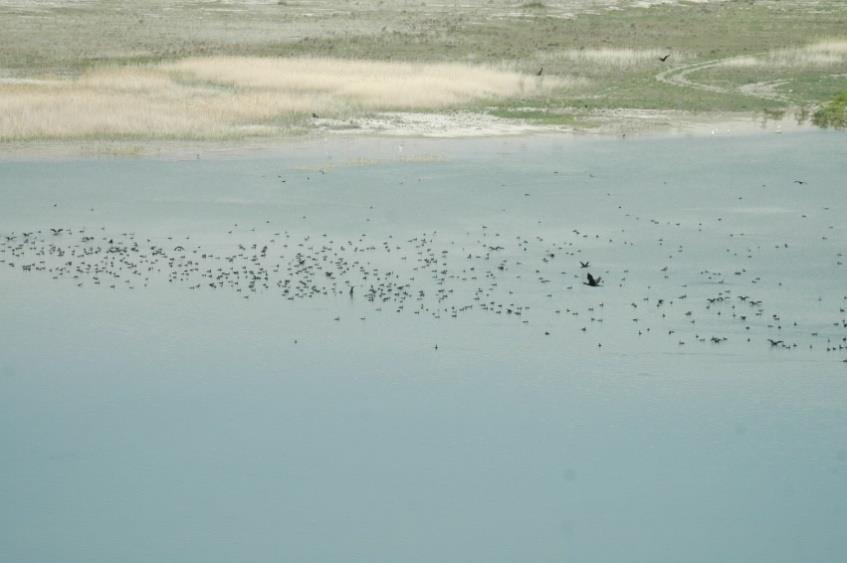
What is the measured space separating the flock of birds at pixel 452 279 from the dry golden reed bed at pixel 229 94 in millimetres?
13091

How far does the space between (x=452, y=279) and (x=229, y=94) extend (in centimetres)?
2529

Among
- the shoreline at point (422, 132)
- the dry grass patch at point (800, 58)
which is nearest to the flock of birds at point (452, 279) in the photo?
the shoreline at point (422, 132)

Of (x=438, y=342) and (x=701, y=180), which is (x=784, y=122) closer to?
(x=701, y=180)

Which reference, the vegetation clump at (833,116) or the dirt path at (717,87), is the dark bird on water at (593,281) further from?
the dirt path at (717,87)

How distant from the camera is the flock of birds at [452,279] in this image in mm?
22438

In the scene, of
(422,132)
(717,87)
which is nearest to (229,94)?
(422,132)

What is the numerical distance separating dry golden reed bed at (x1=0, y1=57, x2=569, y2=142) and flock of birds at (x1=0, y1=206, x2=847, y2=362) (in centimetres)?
1309

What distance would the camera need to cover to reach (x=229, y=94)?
160 ft

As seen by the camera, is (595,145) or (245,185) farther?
(595,145)

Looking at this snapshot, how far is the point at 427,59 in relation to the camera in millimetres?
61312

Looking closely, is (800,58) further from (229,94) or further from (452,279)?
(452,279)

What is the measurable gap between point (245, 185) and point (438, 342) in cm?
1395

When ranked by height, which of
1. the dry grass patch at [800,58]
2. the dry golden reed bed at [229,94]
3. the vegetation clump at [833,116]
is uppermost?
the dry golden reed bed at [229,94]

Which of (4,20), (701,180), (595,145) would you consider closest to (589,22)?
(4,20)
